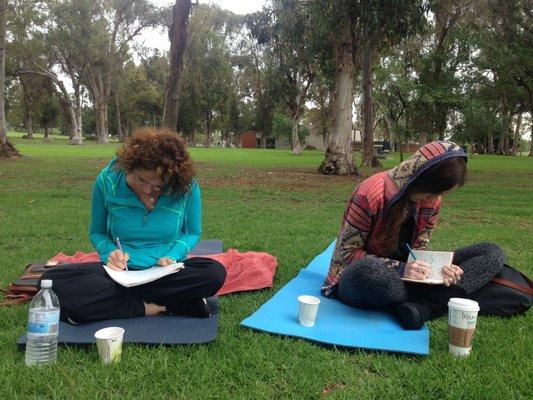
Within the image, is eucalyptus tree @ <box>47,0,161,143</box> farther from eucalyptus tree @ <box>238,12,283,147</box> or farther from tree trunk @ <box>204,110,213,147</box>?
tree trunk @ <box>204,110,213,147</box>

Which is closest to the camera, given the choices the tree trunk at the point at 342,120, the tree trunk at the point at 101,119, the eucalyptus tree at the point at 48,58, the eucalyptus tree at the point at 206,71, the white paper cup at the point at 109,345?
the white paper cup at the point at 109,345

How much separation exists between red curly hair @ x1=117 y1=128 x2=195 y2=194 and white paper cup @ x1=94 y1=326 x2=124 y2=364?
927 mm

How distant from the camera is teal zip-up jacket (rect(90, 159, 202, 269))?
315 cm

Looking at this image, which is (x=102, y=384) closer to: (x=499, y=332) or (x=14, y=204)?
(x=499, y=332)

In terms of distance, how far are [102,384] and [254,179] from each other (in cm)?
1105

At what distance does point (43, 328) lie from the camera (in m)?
2.40

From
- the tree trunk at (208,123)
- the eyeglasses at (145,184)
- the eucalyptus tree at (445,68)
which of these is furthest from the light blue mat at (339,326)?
the tree trunk at (208,123)

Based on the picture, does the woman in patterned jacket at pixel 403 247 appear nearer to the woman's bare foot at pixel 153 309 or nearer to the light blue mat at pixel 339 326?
the light blue mat at pixel 339 326

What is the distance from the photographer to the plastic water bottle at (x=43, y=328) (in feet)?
7.84

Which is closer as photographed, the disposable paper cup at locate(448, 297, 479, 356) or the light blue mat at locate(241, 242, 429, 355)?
the disposable paper cup at locate(448, 297, 479, 356)

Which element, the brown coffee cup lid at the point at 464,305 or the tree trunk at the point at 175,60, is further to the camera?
the tree trunk at the point at 175,60

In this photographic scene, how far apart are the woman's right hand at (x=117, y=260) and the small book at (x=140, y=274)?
0.14 ft

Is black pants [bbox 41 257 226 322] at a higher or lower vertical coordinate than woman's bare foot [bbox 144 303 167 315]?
higher

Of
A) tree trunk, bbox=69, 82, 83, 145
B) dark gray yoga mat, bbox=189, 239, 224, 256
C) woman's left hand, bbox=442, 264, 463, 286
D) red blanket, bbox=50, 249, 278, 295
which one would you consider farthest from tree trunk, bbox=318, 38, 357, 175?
tree trunk, bbox=69, 82, 83, 145
